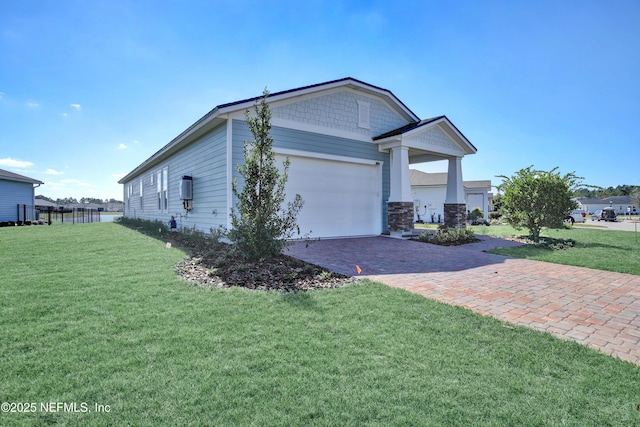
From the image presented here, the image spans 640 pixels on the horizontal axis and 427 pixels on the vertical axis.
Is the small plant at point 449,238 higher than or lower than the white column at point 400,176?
lower

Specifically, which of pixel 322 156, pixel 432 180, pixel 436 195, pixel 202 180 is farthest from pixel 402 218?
pixel 432 180

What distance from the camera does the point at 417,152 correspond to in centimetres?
1298

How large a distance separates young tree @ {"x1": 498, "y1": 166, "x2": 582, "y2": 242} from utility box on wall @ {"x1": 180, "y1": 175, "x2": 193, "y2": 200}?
36.8 ft

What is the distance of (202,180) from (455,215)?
31.9 ft

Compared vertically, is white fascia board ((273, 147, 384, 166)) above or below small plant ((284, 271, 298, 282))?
above

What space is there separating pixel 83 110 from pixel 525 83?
62.7 ft

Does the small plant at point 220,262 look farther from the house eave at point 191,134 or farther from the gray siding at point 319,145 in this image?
the house eave at point 191,134

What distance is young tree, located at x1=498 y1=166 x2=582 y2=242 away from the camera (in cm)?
1015

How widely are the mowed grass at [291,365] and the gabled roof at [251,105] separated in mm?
5534

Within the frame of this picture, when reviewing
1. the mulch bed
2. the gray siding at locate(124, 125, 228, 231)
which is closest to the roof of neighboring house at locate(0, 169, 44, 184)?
the gray siding at locate(124, 125, 228, 231)

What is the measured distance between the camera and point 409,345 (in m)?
2.83

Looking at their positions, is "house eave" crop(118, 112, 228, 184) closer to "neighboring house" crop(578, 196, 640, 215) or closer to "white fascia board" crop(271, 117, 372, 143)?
"white fascia board" crop(271, 117, 372, 143)

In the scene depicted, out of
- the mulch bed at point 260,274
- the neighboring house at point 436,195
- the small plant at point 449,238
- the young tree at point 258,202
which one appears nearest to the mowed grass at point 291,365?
the mulch bed at point 260,274

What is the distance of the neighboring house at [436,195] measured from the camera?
2659 cm
